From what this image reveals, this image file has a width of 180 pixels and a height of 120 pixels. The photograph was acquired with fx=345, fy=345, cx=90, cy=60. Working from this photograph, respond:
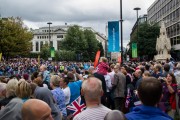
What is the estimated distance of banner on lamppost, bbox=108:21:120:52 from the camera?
618 inches

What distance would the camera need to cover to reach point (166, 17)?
88062mm

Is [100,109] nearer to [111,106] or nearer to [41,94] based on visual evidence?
[41,94]

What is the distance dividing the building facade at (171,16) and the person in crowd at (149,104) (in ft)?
240

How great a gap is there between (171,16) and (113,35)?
69.7 meters

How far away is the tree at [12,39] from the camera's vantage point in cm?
6419

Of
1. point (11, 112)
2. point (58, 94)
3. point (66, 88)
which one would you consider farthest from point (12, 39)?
point (11, 112)

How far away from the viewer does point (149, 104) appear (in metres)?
3.18

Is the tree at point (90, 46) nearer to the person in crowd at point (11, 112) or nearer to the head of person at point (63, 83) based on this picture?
the head of person at point (63, 83)

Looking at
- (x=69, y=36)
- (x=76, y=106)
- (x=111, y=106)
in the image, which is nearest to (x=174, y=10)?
(x=69, y=36)

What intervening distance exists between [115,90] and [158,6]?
297 ft

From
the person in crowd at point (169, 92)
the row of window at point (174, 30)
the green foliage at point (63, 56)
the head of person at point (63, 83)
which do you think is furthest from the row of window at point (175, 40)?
the head of person at point (63, 83)

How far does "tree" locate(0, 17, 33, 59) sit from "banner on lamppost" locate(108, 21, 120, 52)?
1978 inches

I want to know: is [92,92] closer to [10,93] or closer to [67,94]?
[10,93]

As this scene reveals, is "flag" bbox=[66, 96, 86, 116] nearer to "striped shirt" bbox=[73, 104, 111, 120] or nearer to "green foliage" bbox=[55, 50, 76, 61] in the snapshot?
"striped shirt" bbox=[73, 104, 111, 120]
